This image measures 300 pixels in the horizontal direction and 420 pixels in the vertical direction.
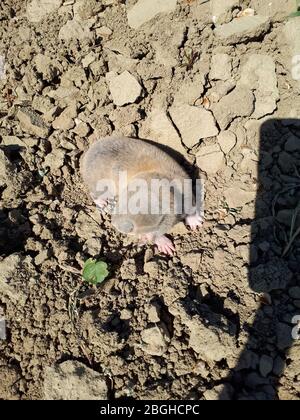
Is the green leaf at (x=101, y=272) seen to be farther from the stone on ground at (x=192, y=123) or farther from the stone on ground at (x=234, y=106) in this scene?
the stone on ground at (x=234, y=106)

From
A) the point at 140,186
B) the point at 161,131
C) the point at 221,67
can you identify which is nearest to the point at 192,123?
the point at 161,131

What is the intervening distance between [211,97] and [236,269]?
1969 mm

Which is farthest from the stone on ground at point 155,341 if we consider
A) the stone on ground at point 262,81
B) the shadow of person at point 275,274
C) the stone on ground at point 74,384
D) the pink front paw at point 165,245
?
the stone on ground at point 262,81

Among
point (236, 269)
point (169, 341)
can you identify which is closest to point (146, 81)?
point (236, 269)

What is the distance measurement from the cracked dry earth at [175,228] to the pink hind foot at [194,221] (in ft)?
0.27

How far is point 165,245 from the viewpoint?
3625mm

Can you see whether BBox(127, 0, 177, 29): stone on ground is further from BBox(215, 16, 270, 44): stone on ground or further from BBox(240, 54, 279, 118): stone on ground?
BBox(240, 54, 279, 118): stone on ground

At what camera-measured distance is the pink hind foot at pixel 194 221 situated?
371cm

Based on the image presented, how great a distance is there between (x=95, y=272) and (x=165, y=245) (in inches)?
30.4

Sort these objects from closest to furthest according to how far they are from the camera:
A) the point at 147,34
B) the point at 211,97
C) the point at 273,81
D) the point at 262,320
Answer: the point at 262,320
the point at 273,81
the point at 211,97
the point at 147,34

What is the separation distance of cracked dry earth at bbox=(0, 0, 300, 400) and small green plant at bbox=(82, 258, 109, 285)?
13 cm

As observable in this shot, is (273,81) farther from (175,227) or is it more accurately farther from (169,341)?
(169,341)

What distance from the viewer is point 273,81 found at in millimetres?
3705

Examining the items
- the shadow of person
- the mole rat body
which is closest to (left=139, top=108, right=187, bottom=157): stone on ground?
the mole rat body
